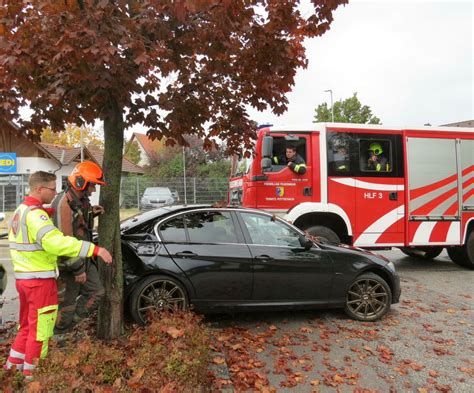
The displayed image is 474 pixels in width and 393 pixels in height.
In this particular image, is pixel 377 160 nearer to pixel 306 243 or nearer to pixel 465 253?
pixel 465 253

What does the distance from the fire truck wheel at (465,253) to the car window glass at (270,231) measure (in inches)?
214

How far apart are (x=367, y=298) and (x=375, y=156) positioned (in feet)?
11.6

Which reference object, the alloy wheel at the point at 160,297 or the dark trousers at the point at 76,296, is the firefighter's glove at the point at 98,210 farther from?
the alloy wheel at the point at 160,297

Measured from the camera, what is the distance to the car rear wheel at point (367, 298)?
5.25 metres

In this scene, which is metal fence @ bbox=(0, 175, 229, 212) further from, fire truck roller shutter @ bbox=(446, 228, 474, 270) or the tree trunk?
the tree trunk

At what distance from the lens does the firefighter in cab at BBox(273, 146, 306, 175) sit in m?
7.38

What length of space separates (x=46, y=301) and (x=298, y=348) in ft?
8.60

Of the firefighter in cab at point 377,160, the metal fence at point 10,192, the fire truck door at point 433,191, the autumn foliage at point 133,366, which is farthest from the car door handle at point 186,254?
the metal fence at point 10,192

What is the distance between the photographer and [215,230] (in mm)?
5000

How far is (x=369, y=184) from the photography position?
785cm

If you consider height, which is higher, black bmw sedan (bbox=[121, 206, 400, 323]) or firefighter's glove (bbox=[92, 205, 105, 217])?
firefighter's glove (bbox=[92, 205, 105, 217])

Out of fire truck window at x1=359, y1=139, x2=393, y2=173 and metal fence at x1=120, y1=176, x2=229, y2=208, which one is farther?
metal fence at x1=120, y1=176, x2=229, y2=208

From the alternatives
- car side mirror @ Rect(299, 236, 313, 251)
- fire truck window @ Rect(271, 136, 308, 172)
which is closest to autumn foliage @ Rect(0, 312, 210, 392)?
car side mirror @ Rect(299, 236, 313, 251)

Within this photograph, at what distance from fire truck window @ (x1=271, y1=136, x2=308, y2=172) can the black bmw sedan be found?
7.90ft
